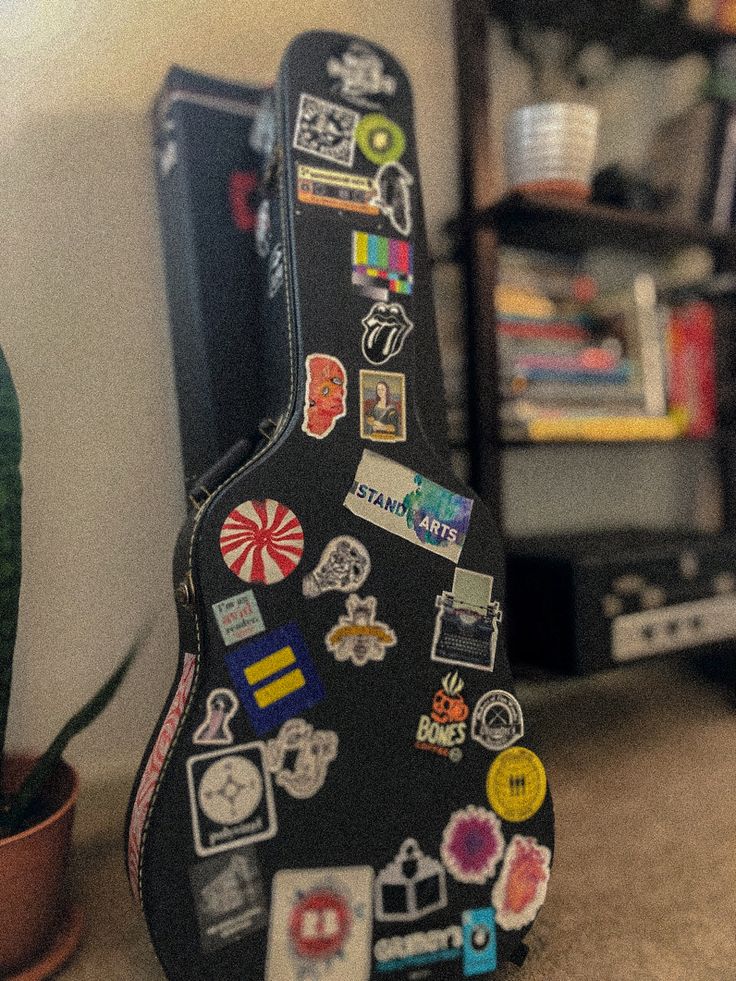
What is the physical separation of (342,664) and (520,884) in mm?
338

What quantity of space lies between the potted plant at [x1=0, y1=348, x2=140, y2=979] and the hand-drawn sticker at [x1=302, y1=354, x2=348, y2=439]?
0.35m

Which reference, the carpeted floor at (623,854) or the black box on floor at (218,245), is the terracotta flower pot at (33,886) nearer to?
the carpeted floor at (623,854)

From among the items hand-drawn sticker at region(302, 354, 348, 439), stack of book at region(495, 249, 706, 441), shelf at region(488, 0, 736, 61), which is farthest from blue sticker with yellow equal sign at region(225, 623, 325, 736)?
shelf at region(488, 0, 736, 61)

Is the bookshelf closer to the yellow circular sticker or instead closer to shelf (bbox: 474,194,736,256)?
shelf (bbox: 474,194,736,256)

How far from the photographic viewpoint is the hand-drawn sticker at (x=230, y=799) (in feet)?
2.35

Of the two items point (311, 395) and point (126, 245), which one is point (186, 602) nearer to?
point (311, 395)

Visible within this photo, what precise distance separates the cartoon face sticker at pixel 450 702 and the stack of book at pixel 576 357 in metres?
0.63

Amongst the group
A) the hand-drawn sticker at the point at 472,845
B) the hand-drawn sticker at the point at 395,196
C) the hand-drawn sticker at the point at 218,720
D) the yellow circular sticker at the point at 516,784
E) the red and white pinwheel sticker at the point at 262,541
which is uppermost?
the hand-drawn sticker at the point at 395,196

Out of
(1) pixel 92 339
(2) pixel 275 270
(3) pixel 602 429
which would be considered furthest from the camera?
(3) pixel 602 429

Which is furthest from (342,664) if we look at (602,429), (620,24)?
(620,24)

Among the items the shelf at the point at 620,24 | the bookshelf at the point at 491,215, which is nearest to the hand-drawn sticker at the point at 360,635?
the bookshelf at the point at 491,215

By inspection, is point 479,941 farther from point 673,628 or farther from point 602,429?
point 602,429

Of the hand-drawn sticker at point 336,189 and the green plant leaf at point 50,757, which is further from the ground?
the hand-drawn sticker at point 336,189

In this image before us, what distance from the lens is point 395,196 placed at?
2.94 ft
